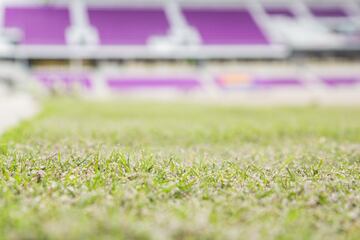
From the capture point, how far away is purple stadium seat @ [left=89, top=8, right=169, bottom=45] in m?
45.4

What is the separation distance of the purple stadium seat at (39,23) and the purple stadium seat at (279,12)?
785 inches

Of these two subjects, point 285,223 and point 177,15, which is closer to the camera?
point 285,223

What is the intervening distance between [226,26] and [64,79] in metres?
16.6

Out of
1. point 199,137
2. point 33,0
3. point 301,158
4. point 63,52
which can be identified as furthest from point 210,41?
point 301,158

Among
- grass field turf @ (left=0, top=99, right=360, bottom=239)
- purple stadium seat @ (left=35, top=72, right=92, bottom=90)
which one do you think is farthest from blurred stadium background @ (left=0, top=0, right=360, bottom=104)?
grass field turf @ (left=0, top=99, right=360, bottom=239)

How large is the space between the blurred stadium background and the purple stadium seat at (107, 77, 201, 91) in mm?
87

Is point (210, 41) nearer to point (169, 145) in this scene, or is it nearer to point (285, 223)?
point (169, 145)

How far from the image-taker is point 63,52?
43250 millimetres

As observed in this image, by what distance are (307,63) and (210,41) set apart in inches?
367

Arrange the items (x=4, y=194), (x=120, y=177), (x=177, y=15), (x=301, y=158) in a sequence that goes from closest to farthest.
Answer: (x=4, y=194)
(x=120, y=177)
(x=301, y=158)
(x=177, y=15)

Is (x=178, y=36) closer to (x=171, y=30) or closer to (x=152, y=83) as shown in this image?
(x=171, y=30)

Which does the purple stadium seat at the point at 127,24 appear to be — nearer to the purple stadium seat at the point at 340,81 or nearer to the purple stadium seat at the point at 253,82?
A: the purple stadium seat at the point at 253,82

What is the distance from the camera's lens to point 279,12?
51.0 m

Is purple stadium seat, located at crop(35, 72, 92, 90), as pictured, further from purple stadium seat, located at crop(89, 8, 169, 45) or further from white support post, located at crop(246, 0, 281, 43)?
white support post, located at crop(246, 0, 281, 43)
